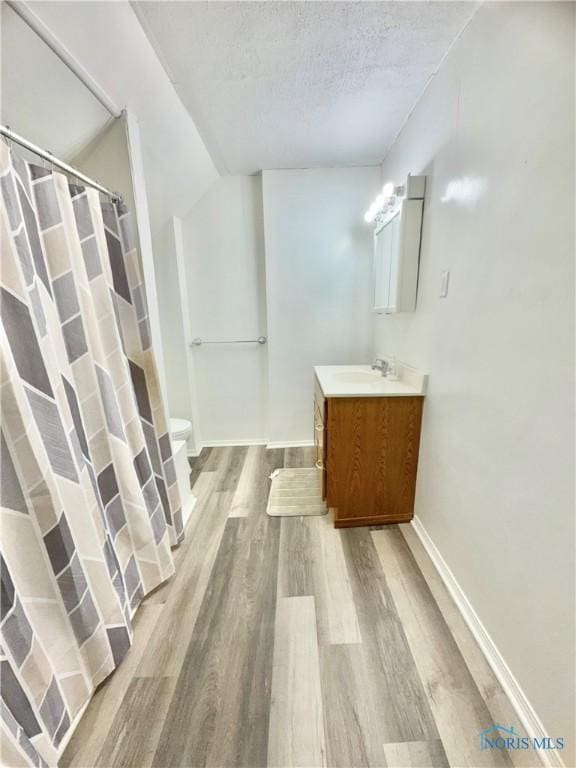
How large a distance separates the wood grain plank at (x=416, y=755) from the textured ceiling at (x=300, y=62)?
96.9 inches

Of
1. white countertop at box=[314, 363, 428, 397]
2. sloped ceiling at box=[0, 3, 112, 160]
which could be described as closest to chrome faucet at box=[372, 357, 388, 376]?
white countertop at box=[314, 363, 428, 397]

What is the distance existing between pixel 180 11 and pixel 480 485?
211 centimetres

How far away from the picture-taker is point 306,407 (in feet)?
9.26

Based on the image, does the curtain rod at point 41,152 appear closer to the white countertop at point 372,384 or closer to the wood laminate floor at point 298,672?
the white countertop at point 372,384

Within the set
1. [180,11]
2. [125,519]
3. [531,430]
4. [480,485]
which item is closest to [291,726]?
[125,519]

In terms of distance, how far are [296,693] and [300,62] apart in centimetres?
251

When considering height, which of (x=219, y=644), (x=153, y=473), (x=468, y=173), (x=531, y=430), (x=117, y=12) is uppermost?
(x=117, y=12)

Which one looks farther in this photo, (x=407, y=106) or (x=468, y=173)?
(x=407, y=106)

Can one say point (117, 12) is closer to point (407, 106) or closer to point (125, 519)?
point (407, 106)

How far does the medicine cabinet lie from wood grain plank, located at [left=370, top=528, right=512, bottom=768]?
56.4 inches

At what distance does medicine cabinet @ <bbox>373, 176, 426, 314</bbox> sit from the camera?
1.58m

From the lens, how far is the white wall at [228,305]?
8.27ft

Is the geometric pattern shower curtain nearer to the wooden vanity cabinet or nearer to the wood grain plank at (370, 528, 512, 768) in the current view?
the wooden vanity cabinet

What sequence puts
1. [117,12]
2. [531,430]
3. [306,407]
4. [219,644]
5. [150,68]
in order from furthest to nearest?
1. [306,407]
2. [150,68]
3. [219,644]
4. [117,12]
5. [531,430]
